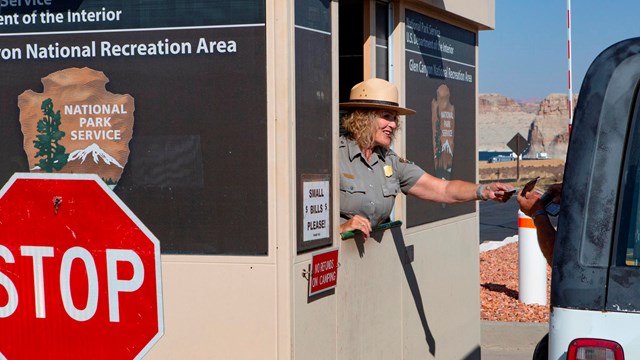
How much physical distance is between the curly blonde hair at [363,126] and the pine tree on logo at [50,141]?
1.62 meters

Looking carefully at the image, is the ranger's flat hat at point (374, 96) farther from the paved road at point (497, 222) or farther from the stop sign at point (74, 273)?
the paved road at point (497, 222)

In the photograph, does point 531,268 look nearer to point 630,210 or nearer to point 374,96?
point 374,96

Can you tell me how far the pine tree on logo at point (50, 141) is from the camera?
439 centimetres

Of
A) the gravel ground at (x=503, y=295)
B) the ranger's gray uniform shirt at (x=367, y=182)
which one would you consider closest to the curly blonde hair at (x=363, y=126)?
the ranger's gray uniform shirt at (x=367, y=182)

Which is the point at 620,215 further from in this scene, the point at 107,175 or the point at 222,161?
the point at 107,175

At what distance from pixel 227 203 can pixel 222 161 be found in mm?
175

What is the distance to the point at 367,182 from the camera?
17.4 ft

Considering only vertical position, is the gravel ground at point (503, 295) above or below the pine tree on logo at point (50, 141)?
below

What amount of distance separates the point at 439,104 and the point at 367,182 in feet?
5.36

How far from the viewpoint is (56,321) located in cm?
440

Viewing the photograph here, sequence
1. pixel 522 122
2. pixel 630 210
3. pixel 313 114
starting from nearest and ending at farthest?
1. pixel 630 210
2. pixel 313 114
3. pixel 522 122

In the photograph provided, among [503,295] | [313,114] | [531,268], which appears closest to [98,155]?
[313,114]

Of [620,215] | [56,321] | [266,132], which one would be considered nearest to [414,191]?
[266,132]

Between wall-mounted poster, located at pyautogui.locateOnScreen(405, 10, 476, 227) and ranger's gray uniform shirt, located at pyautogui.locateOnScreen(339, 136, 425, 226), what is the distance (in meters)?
0.62
